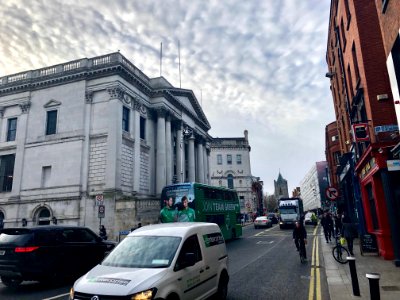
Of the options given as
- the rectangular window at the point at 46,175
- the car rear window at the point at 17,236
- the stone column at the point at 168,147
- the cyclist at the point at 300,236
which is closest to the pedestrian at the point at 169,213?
the cyclist at the point at 300,236

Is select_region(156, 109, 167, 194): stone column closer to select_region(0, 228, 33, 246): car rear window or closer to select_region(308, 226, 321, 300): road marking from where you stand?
select_region(308, 226, 321, 300): road marking

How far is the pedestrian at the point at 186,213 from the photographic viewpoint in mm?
19716

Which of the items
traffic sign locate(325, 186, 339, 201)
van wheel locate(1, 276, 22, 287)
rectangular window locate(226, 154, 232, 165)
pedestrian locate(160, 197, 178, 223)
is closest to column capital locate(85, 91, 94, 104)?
pedestrian locate(160, 197, 178, 223)

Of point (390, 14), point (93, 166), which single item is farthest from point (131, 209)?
point (390, 14)

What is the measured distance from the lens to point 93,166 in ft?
99.9

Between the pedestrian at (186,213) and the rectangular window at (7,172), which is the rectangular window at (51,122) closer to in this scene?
the rectangular window at (7,172)

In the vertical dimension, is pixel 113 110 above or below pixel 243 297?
above

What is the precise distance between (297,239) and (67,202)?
23163mm

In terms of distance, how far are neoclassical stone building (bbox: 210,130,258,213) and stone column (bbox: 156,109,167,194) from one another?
39.1 metres

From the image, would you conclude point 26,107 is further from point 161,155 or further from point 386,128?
point 386,128

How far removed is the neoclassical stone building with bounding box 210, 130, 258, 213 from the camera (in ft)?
249

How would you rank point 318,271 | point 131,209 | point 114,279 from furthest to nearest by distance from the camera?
point 131,209 → point 318,271 → point 114,279

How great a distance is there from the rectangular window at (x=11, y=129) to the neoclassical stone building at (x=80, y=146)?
0.10 m

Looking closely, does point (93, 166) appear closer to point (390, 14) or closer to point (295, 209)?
point (295, 209)
